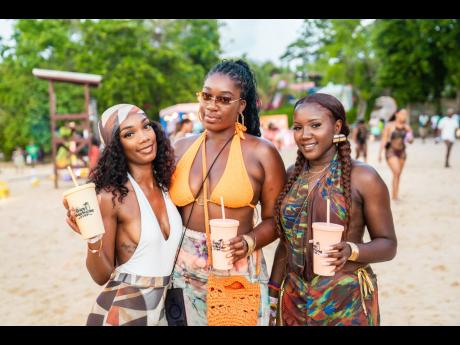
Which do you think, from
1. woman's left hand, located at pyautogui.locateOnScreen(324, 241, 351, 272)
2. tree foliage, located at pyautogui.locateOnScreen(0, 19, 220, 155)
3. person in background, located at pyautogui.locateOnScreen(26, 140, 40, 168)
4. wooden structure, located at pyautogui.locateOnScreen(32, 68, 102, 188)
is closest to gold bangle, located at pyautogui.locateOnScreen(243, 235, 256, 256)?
woman's left hand, located at pyautogui.locateOnScreen(324, 241, 351, 272)

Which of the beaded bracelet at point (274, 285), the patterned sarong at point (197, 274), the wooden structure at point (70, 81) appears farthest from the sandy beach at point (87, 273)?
the wooden structure at point (70, 81)

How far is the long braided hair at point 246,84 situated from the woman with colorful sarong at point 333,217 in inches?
16.7

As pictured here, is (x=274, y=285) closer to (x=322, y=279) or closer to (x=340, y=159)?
(x=322, y=279)

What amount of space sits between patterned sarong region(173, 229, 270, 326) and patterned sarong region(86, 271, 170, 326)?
0.20m

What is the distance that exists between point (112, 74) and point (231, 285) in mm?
26351

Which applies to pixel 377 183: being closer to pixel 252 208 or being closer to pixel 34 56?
pixel 252 208

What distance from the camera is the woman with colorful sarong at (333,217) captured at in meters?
2.12

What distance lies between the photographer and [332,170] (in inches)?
86.4

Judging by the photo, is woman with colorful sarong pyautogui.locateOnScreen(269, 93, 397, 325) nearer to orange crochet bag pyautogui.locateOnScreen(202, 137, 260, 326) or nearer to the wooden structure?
orange crochet bag pyautogui.locateOnScreen(202, 137, 260, 326)

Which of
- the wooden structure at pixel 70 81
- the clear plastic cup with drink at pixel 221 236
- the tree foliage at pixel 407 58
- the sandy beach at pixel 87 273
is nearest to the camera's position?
the clear plastic cup with drink at pixel 221 236

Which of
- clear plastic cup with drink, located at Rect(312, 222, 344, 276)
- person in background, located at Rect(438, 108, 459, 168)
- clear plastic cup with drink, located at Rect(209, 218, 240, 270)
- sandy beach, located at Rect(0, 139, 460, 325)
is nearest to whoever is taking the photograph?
clear plastic cup with drink, located at Rect(312, 222, 344, 276)

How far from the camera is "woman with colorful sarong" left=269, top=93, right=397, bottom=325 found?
83.4 inches

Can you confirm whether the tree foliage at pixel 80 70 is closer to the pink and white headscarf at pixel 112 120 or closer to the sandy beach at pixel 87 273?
the sandy beach at pixel 87 273

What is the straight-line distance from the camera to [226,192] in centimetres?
242
